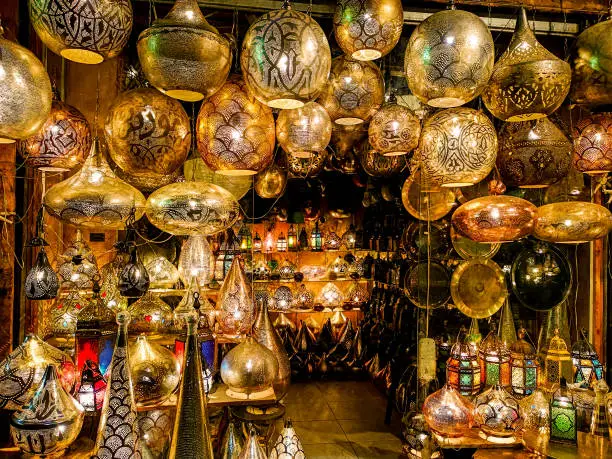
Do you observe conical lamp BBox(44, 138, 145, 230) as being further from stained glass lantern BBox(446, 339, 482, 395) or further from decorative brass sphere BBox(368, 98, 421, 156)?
stained glass lantern BBox(446, 339, 482, 395)

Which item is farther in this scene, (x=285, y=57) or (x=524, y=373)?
(x=524, y=373)

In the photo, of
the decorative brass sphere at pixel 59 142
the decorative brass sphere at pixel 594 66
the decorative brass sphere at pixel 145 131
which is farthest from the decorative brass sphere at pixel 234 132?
the decorative brass sphere at pixel 594 66

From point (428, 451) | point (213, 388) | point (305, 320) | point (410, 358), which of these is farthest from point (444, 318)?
point (305, 320)

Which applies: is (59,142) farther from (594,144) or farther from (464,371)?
(464,371)

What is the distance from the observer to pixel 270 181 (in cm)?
315

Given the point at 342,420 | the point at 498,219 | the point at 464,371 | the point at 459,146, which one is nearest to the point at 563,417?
the point at 464,371

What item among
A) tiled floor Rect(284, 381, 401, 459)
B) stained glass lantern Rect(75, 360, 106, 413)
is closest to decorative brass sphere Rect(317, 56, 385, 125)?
stained glass lantern Rect(75, 360, 106, 413)

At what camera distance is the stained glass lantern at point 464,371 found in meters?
2.69

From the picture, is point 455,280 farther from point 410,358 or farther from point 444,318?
point 410,358

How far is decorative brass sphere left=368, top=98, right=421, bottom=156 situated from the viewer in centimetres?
211

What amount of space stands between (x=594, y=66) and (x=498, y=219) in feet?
2.21

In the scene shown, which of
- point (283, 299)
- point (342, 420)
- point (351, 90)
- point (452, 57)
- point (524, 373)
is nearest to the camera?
point (452, 57)

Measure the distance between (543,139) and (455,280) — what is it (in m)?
1.28

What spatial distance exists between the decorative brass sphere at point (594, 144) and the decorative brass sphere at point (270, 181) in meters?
1.71
